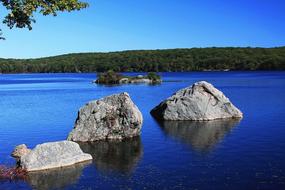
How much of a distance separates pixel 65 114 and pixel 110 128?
2192 centimetres

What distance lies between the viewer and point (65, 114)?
209ft

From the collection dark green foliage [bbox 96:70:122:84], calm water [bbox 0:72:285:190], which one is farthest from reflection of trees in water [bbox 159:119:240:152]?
dark green foliage [bbox 96:70:122:84]

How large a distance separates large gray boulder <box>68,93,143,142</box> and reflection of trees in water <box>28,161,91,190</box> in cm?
1023

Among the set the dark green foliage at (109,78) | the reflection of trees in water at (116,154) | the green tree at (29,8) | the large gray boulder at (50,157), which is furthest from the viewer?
the dark green foliage at (109,78)

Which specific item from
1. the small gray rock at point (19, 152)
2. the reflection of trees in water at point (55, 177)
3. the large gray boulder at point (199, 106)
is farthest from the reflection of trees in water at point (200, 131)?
the small gray rock at point (19, 152)

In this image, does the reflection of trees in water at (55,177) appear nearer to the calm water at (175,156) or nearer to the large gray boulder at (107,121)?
the calm water at (175,156)

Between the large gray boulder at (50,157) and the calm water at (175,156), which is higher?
the large gray boulder at (50,157)

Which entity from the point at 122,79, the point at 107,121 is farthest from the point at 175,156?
the point at 122,79

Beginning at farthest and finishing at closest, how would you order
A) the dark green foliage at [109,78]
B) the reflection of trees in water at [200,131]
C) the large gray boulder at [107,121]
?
1. the dark green foliage at [109,78]
2. the large gray boulder at [107,121]
3. the reflection of trees in water at [200,131]

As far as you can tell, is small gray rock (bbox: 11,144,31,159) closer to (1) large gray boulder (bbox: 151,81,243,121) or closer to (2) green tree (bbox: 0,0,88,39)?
(2) green tree (bbox: 0,0,88,39)

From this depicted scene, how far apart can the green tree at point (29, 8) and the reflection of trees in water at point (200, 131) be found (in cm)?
1810

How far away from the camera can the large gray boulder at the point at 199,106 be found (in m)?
53.7

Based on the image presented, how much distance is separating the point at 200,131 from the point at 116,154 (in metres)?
12.5

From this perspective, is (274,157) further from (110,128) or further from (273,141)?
(110,128)
